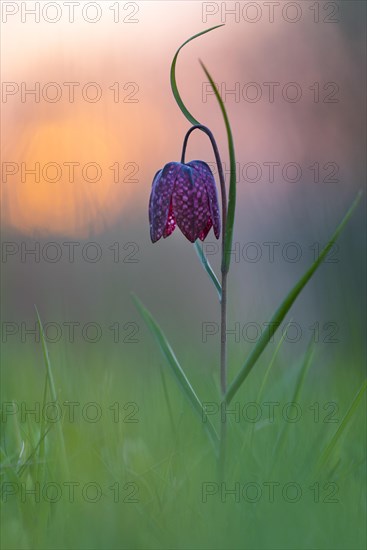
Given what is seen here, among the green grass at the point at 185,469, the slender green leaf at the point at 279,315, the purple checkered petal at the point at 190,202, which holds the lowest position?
the green grass at the point at 185,469

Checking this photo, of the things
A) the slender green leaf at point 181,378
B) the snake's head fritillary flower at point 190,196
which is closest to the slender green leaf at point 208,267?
the snake's head fritillary flower at point 190,196

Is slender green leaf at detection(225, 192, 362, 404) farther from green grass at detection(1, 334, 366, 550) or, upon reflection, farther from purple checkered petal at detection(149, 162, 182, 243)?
purple checkered petal at detection(149, 162, 182, 243)

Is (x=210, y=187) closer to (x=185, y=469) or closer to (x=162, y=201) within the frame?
(x=162, y=201)

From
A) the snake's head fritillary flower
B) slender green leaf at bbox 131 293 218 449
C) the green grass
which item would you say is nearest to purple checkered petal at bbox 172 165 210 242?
the snake's head fritillary flower

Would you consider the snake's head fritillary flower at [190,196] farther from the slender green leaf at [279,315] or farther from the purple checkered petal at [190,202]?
the slender green leaf at [279,315]

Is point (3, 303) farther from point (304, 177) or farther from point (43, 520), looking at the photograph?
point (43, 520)

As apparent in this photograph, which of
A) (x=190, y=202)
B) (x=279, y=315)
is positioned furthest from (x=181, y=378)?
(x=190, y=202)

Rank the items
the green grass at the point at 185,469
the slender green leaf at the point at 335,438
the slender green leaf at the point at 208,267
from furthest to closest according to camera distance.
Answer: the slender green leaf at the point at 208,267 < the slender green leaf at the point at 335,438 < the green grass at the point at 185,469

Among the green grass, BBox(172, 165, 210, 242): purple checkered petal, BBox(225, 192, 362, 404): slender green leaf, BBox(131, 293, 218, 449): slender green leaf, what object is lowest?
the green grass
